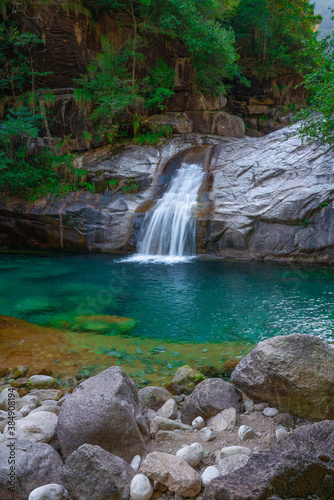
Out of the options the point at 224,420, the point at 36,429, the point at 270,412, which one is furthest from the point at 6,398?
the point at 270,412

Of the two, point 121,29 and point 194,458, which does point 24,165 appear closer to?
point 121,29

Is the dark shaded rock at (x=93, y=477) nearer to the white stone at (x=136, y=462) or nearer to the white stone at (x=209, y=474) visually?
the white stone at (x=136, y=462)

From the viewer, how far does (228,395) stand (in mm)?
3422

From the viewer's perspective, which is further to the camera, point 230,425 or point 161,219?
point 161,219

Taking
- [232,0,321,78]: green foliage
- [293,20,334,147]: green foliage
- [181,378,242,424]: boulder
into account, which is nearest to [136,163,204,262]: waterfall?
[293,20,334,147]: green foliage

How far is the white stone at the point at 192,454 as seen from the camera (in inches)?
98.7

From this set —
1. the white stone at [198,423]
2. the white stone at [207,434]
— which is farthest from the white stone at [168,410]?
the white stone at [207,434]

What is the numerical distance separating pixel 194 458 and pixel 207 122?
17.3 m

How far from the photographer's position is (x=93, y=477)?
2184mm

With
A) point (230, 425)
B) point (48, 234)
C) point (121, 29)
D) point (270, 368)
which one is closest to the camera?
point (230, 425)

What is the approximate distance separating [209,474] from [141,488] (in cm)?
47

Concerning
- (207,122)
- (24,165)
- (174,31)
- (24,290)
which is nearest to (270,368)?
(24,290)

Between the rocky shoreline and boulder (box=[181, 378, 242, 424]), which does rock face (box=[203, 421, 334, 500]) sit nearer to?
the rocky shoreline

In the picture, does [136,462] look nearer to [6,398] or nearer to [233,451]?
[233,451]
